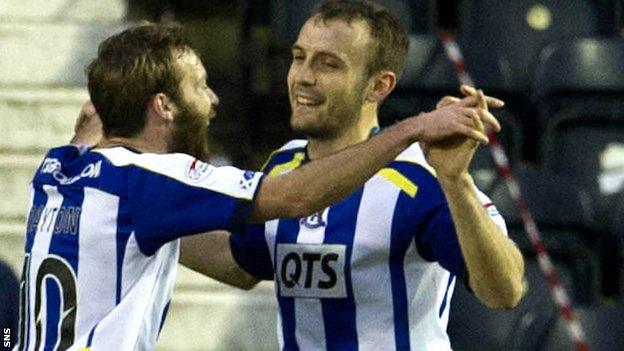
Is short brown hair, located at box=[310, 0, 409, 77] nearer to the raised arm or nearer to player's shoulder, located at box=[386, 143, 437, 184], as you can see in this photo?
player's shoulder, located at box=[386, 143, 437, 184]

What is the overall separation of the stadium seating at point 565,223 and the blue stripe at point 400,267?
2.65 meters

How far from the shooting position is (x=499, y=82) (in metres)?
7.70

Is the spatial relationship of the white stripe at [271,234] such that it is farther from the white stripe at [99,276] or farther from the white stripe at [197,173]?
the white stripe at [99,276]

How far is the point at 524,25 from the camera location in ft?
26.0

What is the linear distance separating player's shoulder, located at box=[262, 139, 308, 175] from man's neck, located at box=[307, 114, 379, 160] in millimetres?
67

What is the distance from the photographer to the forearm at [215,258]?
15.7 ft

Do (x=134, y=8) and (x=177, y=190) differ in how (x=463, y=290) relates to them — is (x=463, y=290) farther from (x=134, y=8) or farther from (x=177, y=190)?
(x=177, y=190)

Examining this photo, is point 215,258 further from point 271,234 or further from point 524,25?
point 524,25

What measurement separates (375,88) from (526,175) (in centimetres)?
259

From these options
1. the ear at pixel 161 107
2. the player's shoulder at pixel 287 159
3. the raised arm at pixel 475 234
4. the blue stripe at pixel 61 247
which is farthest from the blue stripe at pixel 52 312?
the raised arm at pixel 475 234

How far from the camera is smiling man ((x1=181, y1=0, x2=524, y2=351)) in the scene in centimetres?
439

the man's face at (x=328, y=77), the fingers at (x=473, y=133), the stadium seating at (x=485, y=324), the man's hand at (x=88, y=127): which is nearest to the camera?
the fingers at (x=473, y=133)

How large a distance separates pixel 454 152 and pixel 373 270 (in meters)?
0.56

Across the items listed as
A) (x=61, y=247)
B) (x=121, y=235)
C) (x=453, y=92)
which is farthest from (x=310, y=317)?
(x=453, y=92)
